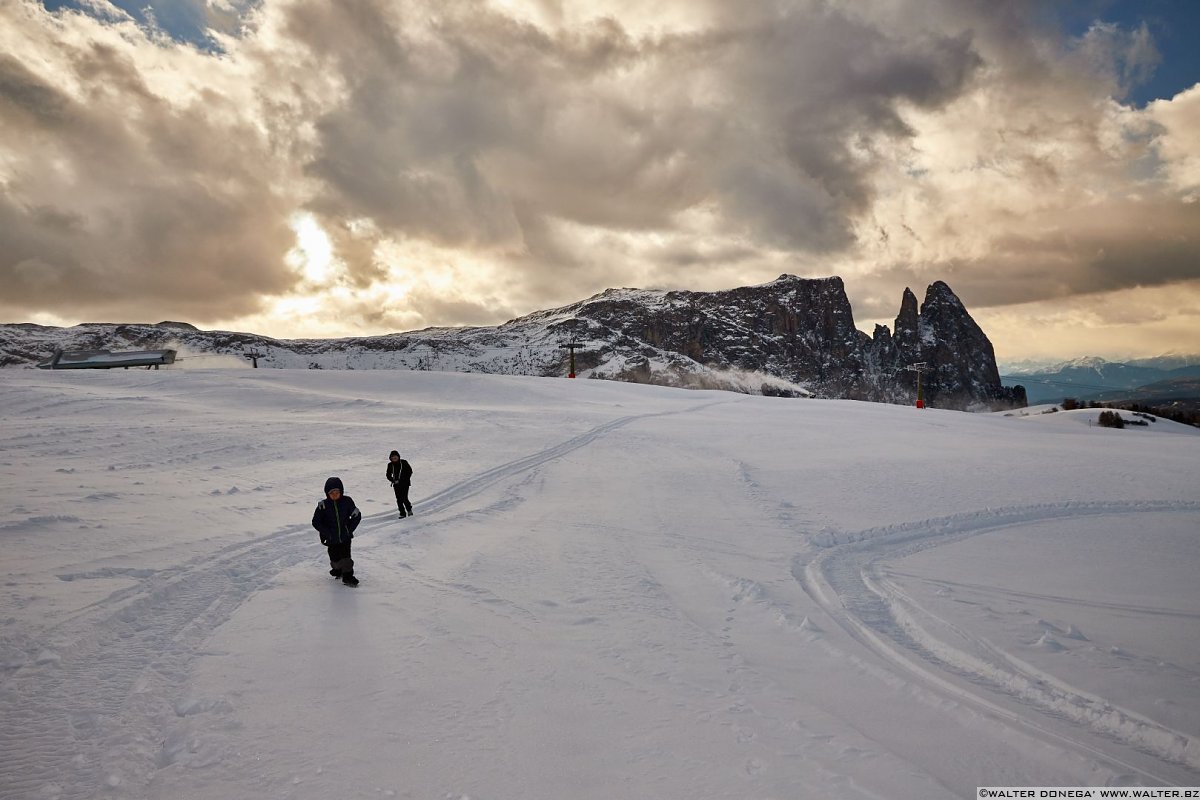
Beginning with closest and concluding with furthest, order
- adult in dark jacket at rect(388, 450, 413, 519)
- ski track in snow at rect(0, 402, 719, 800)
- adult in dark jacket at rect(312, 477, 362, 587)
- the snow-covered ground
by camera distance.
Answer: ski track in snow at rect(0, 402, 719, 800) < the snow-covered ground < adult in dark jacket at rect(312, 477, 362, 587) < adult in dark jacket at rect(388, 450, 413, 519)

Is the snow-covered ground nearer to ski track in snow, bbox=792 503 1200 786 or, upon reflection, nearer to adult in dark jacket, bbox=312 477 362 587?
ski track in snow, bbox=792 503 1200 786

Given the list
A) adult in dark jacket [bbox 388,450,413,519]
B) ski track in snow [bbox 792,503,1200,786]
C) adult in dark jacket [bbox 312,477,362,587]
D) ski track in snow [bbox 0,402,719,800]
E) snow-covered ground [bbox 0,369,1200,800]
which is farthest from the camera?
adult in dark jacket [bbox 388,450,413,519]

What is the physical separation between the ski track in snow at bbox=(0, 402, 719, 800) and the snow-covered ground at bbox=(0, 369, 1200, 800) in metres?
0.04

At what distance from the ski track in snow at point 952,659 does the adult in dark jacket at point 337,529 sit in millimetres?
7735

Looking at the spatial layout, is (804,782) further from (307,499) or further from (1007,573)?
(307,499)

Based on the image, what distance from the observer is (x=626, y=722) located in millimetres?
5785

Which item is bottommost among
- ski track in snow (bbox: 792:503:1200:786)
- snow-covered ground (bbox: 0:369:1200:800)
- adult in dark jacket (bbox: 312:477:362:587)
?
ski track in snow (bbox: 792:503:1200:786)

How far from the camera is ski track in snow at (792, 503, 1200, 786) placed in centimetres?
584

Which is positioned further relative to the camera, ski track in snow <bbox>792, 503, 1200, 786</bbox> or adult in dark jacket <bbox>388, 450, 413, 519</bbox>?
adult in dark jacket <bbox>388, 450, 413, 519</bbox>

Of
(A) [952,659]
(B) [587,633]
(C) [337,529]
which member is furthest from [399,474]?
(A) [952,659]

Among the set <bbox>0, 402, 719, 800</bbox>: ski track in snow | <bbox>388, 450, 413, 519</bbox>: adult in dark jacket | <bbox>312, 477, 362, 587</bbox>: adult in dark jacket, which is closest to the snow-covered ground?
<bbox>0, 402, 719, 800</bbox>: ski track in snow

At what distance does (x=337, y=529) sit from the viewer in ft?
31.8

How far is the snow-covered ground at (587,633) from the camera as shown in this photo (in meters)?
5.18

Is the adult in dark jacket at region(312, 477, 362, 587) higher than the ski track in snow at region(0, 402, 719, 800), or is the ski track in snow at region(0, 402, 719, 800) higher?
the adult in dark jacket at region(312, 477, 362, 587)
